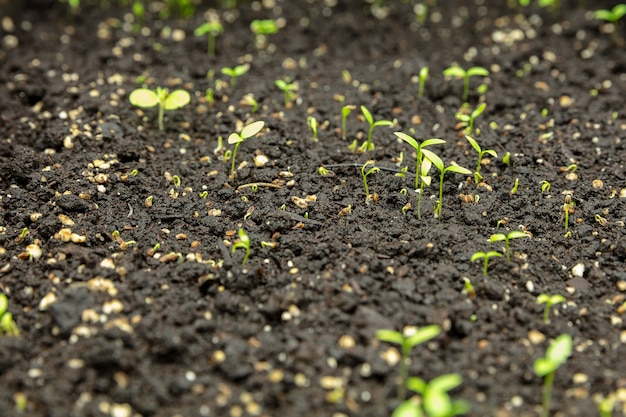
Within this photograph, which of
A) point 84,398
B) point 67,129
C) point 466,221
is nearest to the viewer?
point 84,398

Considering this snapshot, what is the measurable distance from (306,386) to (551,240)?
990mm

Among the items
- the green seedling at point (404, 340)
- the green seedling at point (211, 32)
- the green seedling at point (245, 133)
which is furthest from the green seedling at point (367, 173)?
the green seedling at point (211, 32)

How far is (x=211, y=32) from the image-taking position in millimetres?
3207

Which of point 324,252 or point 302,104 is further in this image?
point 302,104

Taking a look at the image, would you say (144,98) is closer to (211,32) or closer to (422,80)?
(211,32)

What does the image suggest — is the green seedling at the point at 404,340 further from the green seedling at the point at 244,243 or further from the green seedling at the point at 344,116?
the green seedling at the point at 344,116

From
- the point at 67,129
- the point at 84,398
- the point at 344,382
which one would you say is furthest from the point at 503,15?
the point at 84,398

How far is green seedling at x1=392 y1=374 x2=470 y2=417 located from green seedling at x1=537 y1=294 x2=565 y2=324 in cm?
38

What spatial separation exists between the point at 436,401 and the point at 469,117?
4.49 feet

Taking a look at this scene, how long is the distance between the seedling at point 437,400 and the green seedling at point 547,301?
14.9 inches

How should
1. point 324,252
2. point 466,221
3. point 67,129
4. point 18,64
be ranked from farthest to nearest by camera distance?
point 18,64
point 67,129
point 466,221
point 324,252

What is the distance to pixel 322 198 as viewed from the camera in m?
2.29

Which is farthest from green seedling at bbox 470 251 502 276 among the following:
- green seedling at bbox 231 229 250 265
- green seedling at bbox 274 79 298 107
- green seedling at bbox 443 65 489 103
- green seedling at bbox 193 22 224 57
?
green seedling at bbox 193 22 224 57

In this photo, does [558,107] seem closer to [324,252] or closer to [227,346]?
[324,252]
